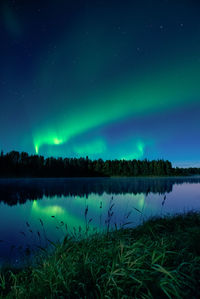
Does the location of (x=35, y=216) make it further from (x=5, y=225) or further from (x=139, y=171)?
(x=139, y=171)

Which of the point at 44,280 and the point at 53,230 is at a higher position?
the point at 44,280

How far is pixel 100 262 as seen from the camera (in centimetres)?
382

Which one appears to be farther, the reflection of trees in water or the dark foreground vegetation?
the dark foreground vegetation

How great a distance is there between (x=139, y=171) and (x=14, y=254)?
173 m

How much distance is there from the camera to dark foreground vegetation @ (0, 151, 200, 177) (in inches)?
5816

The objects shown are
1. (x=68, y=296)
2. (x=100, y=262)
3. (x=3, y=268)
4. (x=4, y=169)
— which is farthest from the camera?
(x=4, y=169)

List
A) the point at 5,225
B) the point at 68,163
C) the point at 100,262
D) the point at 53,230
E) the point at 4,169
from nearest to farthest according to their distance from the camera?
1. the point at 100,262
2. the point at 53,230
3. the point at 5,225
4. the point at 4,169
5. the point at 68,163

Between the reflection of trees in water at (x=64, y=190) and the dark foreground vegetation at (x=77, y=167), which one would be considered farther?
the dark foreground vegetation at (x=77, y=167)

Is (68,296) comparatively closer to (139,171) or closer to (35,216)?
(35,216)

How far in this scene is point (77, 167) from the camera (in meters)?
170

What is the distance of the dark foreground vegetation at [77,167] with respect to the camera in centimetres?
14773

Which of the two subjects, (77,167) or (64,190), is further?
(77,167)

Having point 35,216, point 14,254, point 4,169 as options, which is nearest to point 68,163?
point 4,169

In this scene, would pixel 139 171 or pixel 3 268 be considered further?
pixel 139 171
